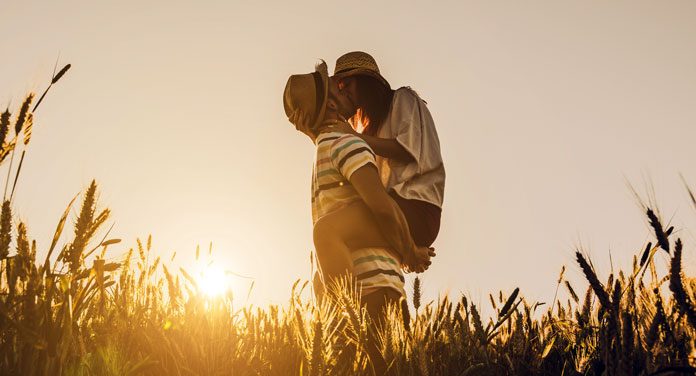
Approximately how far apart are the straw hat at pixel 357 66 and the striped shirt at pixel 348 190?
0.59 meters

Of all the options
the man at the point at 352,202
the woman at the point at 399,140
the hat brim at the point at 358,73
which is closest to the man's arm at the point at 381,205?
the man at the point at 352,202

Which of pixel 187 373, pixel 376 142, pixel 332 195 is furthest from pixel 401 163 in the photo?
pixel 187 373

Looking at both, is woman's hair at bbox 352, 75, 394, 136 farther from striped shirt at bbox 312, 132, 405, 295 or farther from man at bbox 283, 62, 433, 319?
striped shirt at bbox 312, 132, 405, 295

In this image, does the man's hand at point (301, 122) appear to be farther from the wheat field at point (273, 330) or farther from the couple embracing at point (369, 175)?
the wheat field at point (273, 330)

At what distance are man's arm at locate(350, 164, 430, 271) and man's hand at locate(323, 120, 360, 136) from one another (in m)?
0.29

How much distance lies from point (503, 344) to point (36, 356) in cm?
144

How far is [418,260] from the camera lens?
284 centimetres

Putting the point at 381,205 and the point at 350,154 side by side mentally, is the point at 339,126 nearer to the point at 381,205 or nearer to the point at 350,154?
the point at 350,154

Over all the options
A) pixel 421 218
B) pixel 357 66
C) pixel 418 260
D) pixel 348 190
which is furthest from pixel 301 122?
pixel 418 260

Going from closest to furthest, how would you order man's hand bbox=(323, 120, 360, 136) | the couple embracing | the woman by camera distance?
1. the couple embracing
2. man's hand bbox=(323, 120, 360, 136)
3. the woman

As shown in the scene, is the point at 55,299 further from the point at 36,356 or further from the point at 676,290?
the point at 676,290

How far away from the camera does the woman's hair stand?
10.7 feet

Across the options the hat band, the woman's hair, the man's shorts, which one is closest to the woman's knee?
the man's shorts

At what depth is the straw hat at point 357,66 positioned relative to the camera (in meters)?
3.18
